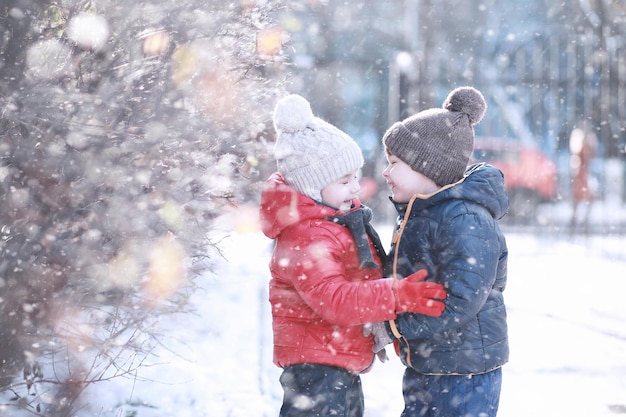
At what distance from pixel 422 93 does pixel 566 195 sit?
163 inches

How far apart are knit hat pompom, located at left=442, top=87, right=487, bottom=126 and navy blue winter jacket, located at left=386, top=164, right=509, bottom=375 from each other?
243 millimetres

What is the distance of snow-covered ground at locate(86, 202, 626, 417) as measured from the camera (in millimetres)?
4145

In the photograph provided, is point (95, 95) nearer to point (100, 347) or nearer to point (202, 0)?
point (202, 0)

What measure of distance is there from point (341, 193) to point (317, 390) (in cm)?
70

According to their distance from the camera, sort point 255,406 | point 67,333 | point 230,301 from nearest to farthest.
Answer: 1. point 67,333
2. point 255,406
3. point 230,301

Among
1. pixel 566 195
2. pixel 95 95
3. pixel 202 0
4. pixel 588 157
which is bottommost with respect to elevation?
pixel 566 195

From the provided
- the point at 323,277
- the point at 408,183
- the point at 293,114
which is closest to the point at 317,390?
the point at 323,277

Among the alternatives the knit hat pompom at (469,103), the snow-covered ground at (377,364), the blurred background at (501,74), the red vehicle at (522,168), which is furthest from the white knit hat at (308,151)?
the red vehicle at (522,168)

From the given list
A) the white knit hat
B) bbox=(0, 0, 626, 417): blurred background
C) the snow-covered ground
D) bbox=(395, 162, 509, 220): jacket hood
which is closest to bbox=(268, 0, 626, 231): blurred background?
the snow-covered ground

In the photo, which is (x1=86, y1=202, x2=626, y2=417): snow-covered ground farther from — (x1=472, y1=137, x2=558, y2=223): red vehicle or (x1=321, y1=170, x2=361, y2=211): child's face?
(x1=472, y1=137, x2=558, y2=223): red vehicle

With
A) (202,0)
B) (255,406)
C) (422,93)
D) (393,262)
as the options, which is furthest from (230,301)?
(422,93)

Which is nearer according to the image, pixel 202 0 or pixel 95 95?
pixel 95 95

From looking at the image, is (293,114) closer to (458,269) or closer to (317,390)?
(458,269)

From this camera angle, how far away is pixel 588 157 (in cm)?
1106
